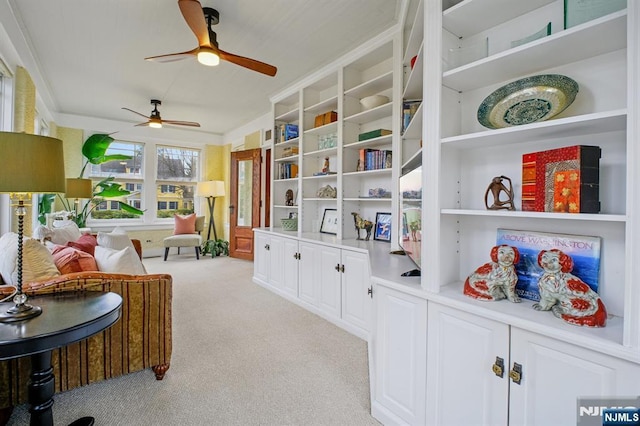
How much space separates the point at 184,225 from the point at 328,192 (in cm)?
388

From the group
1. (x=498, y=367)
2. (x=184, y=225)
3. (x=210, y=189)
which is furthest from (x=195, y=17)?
(x=184, y=225)

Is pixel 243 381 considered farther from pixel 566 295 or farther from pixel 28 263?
pixel 566 295

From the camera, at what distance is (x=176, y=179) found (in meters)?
6.73

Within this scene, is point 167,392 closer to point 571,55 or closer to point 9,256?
point 9,256

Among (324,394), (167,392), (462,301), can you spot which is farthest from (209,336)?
(462,301)

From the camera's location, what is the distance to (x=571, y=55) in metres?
1.15

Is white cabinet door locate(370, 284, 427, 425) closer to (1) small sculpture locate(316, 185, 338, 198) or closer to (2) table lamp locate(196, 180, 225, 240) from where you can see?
(1) small sculpture locate(316, 185, 338, 198)

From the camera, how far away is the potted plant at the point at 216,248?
6.39m

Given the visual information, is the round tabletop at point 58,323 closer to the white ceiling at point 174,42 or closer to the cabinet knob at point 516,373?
the cabinet knob at point 516,373

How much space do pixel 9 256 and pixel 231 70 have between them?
9.29 feet

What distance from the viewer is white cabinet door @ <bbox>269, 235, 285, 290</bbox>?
380 cm

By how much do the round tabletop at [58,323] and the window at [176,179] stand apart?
537cm

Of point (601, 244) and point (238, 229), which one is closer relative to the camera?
point (601, 244)
